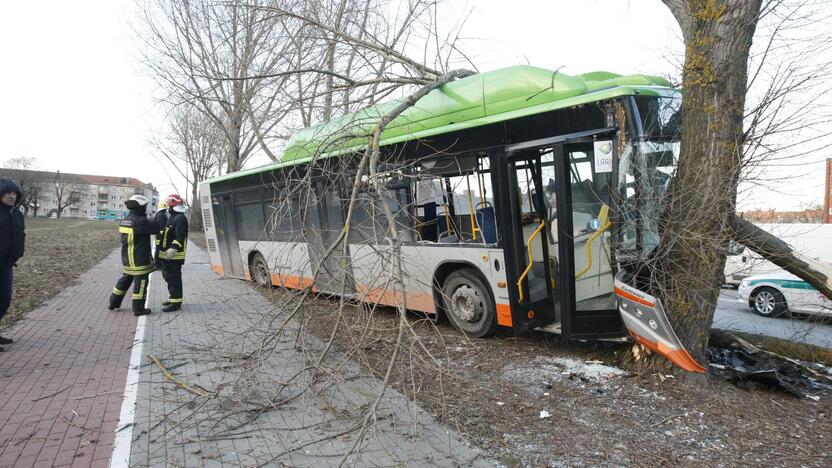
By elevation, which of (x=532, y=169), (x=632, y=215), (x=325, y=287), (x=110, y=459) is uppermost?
(x=532, y=169)

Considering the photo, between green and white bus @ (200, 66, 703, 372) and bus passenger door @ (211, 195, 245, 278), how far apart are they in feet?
16.1

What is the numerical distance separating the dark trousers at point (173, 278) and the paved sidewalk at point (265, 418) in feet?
8.75

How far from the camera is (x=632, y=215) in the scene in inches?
195

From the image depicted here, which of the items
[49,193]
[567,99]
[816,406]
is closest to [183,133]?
[567,99]

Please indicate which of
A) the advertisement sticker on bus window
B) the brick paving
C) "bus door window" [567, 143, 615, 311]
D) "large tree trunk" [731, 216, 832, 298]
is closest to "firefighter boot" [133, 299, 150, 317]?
the brick paving

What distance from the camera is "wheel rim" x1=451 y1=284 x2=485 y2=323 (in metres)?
6.62

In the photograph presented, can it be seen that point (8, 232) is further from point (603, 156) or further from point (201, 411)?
point (603, 156)

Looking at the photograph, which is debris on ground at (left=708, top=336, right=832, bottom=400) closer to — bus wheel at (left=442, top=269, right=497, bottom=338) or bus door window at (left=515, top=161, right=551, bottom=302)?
bus door window at (left=515, top=161, right=551, bottom=302)

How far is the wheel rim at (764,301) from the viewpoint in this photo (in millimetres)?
10758

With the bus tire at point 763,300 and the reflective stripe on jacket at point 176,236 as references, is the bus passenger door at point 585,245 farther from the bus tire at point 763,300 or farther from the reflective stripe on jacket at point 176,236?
the bus tire at point 763,300

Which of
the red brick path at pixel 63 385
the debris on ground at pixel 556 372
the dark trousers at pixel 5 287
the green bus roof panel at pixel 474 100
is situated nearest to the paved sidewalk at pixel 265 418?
the red brick path at pixel 63 385

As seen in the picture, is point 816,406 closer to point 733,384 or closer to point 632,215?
point 733,384

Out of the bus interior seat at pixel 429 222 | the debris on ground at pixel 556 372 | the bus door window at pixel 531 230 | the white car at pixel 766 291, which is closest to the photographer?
the debris on ground at pixel 556 372

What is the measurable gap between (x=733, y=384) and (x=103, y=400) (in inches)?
222
